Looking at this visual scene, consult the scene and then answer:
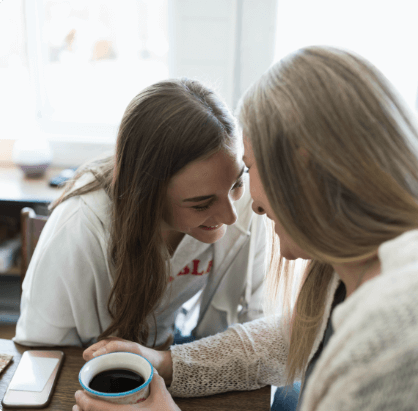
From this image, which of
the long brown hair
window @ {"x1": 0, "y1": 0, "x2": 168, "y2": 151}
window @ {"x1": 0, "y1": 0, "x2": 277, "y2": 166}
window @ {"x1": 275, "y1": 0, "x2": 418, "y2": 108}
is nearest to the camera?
the long brown hair

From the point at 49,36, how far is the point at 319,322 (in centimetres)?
227

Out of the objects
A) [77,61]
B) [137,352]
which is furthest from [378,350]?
[77,61]

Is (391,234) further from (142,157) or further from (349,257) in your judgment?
(142,157)

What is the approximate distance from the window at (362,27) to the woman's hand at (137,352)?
1.68 meters

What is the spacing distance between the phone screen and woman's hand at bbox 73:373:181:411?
12 centimetres

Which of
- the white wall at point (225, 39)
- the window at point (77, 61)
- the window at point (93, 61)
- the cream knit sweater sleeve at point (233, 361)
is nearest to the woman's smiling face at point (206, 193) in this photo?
the cream knit sweater sleeve at point (233, 361)

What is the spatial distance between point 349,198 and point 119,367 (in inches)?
16.3

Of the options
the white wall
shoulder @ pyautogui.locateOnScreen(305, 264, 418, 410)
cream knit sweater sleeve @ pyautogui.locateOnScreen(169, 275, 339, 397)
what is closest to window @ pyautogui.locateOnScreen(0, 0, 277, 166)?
the white wall

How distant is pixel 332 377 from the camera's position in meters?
0.41

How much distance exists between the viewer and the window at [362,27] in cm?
195

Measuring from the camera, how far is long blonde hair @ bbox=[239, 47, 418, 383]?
52 cm

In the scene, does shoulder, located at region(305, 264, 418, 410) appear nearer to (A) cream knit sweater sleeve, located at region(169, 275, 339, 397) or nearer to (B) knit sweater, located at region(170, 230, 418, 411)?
(B) knit sweater, located at region(170, 230, 418, 411)

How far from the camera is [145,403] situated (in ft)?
2.10

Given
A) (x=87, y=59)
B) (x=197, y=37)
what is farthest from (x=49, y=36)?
(x=197, y=37)
